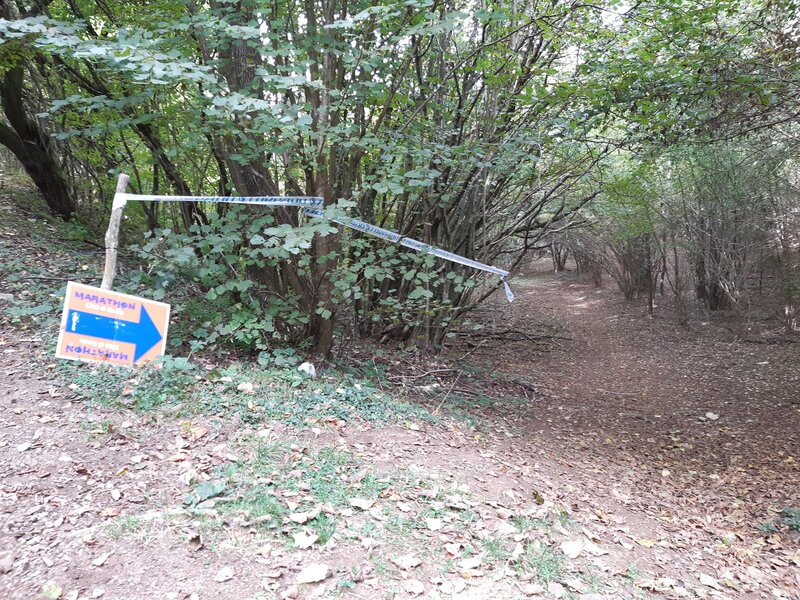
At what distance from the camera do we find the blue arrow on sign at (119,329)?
3.15 meters

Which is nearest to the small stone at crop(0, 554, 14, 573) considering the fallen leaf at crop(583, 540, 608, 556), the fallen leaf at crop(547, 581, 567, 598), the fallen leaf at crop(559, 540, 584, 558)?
the fallen leaf at crop(547, 581, 567, 598)

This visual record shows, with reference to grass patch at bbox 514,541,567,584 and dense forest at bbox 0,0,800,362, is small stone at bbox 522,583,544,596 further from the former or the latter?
dense forest at bbox 0,0,800,362

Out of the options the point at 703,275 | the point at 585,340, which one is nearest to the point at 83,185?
the point at 585,340

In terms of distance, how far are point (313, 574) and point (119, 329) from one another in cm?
212

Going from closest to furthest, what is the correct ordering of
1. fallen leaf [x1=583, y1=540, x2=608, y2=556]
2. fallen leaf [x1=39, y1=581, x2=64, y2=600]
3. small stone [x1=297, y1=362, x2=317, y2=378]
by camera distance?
fallen leaf [x1=39, y1=581, x2=64, y2=600], fallen leaf [x1=583, y1=540, x2=608, y2=556], small stone [x1=297, y1=362, x2=317, y2=378]

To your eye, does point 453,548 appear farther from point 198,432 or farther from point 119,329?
point 119,329

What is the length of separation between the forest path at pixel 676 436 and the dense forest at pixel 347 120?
207 cm

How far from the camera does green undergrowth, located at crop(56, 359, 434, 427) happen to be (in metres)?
3.79

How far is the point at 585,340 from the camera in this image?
12.3 metres

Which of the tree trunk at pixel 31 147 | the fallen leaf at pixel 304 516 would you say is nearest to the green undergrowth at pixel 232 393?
the fallen leaf at pixel 304 516

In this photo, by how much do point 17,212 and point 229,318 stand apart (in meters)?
4.88

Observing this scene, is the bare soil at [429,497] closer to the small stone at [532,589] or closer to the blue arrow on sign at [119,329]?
the small stone at [532,589]

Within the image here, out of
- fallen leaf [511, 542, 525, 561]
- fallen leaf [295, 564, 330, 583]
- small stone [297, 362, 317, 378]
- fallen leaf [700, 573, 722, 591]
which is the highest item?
small stone [297, 362, 317, 378]

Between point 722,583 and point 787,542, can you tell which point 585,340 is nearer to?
point 787,542
